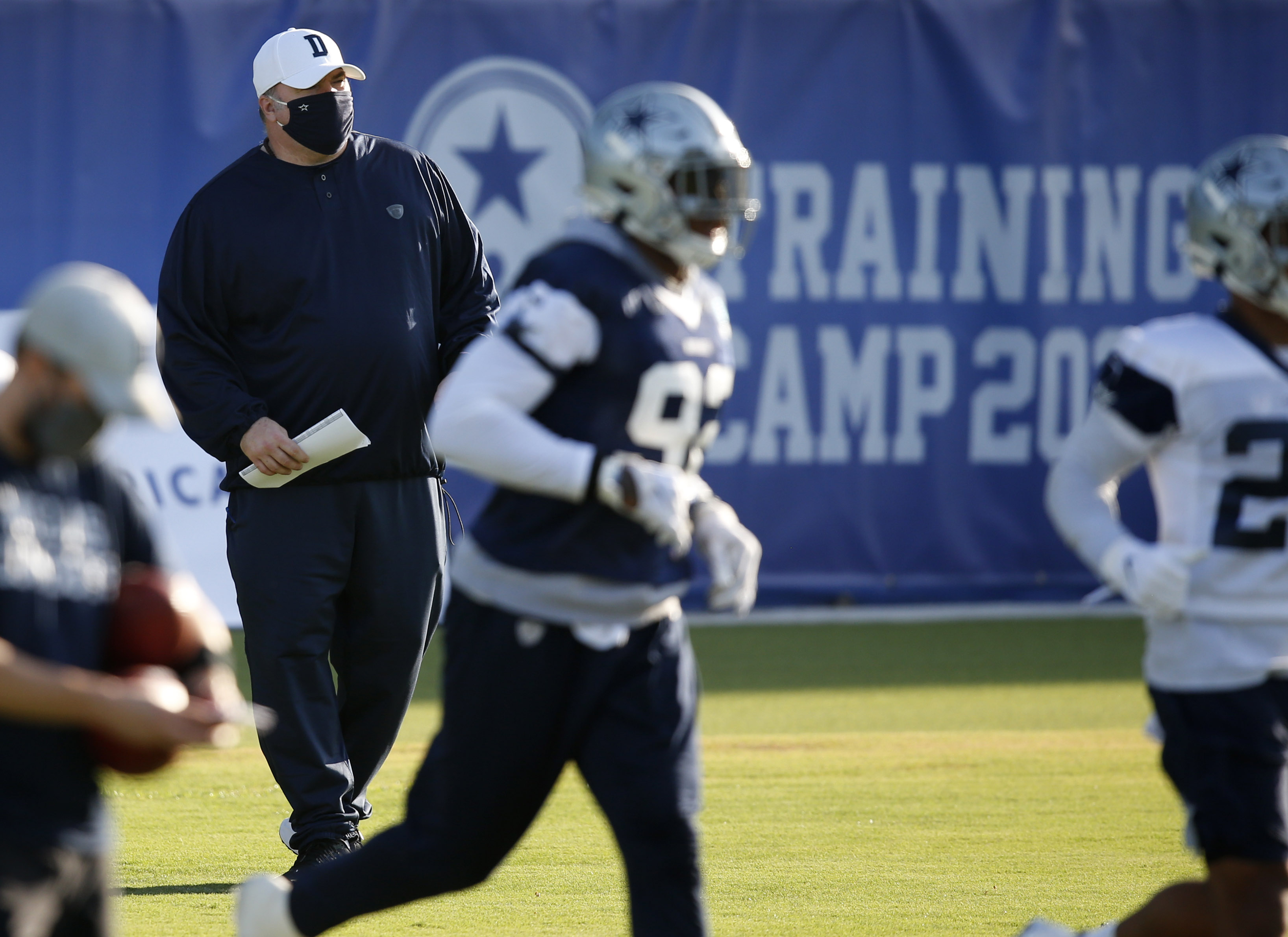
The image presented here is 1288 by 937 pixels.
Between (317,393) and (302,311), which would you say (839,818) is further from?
(302,311)

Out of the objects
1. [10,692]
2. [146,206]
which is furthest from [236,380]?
[146,206]

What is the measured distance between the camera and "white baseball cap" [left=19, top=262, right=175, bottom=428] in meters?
2.66

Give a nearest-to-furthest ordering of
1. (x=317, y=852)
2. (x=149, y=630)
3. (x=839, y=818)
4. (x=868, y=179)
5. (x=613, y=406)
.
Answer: (x=149, y=630) → (x=613, y=406) → (x=317, y=852) → (x=839, y=818) → (x=868, y=179)

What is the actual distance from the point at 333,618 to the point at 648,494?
6.94 ft

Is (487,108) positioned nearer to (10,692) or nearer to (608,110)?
(608,110)

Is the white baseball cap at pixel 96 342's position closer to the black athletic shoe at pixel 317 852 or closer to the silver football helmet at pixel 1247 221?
the silver football helmet at pixel 1247 221

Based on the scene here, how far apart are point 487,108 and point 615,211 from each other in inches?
297

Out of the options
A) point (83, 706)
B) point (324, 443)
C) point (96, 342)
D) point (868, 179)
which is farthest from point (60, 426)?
A: point (868, 179)

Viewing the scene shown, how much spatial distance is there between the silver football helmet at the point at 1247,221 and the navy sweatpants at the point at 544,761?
4.10 ft

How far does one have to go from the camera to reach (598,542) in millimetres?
3445

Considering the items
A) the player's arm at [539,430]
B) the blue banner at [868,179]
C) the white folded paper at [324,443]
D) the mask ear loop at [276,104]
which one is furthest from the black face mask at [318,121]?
the blue banner at [868,179]

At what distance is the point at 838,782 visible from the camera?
21.9ft

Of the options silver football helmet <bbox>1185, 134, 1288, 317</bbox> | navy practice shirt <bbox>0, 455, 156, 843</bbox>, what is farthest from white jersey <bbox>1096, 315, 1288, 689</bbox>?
navy practice shirt <bbox>0, 455, 156, 843</bbox>

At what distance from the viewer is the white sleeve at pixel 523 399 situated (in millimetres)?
3297
